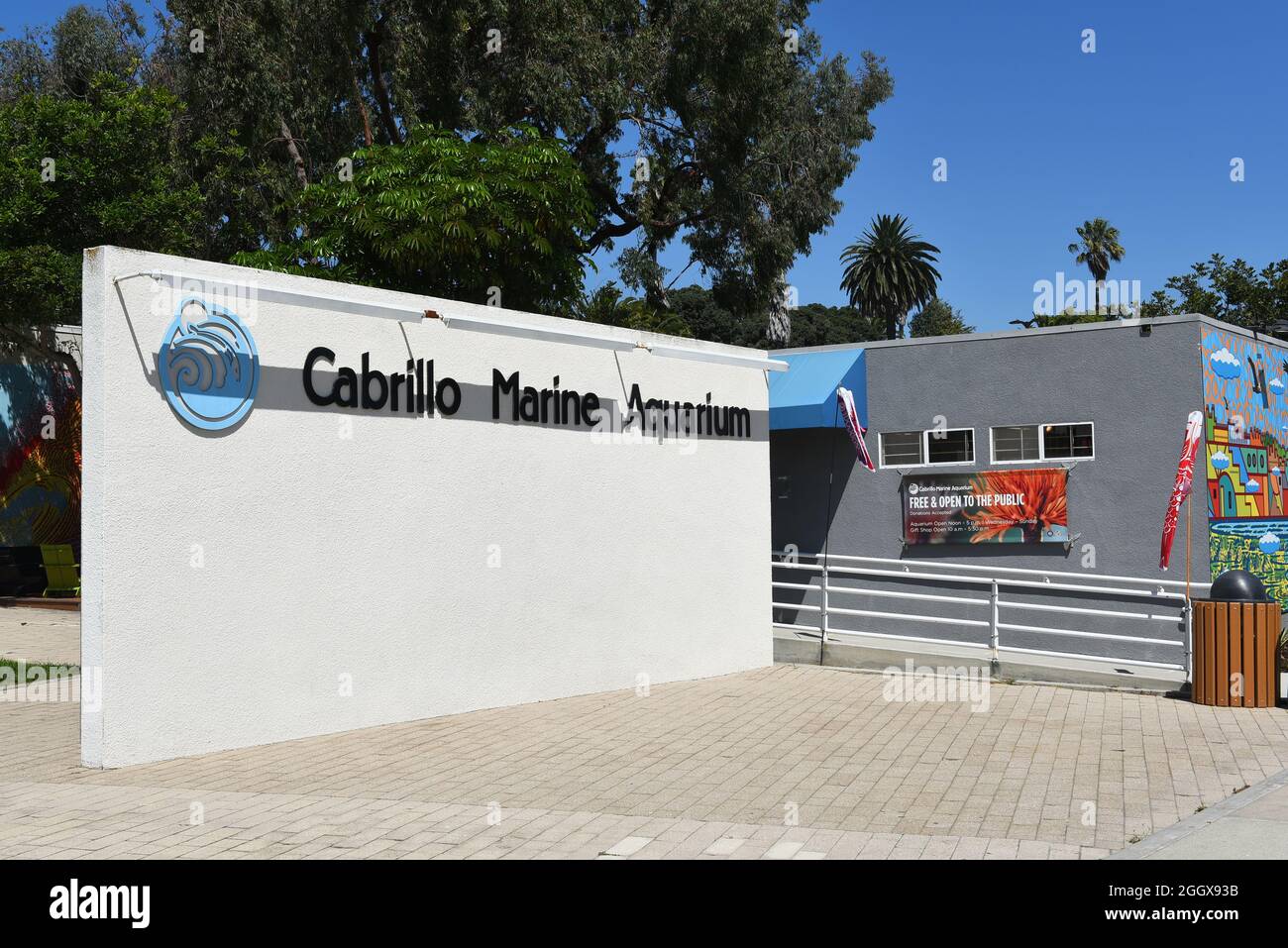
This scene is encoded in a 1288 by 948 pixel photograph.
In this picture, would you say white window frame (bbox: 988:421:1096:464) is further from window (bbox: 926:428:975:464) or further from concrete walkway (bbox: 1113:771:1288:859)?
concrete walkway (bbox: 1113:771:1288:859)

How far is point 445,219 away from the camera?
17.8 m

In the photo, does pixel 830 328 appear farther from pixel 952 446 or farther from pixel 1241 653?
pixel 1241 653

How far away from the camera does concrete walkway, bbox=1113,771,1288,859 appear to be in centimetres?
633

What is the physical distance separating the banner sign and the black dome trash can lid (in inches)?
193

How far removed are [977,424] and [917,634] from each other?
3.10 m

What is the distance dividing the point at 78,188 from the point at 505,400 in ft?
42.3

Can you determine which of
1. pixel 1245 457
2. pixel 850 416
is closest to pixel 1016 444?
pixel 850 416

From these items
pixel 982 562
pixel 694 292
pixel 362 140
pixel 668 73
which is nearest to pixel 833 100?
pixel 668 73

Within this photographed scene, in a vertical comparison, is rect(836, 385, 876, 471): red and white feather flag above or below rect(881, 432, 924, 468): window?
above

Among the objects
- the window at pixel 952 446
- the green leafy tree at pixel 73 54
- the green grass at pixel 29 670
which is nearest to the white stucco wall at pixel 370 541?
the green grass at pixel 29 670

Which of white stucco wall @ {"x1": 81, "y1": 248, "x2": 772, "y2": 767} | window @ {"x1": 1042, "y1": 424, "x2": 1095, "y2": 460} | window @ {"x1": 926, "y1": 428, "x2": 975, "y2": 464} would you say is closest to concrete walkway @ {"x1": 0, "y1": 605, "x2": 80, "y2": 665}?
white stucco wall @ {"x1": 81, "y1": 248, "x2": 772, "y2": 767}

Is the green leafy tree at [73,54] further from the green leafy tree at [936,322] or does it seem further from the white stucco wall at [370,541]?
the green leafy tree at [936,322]

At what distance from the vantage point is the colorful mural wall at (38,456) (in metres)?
19.9
